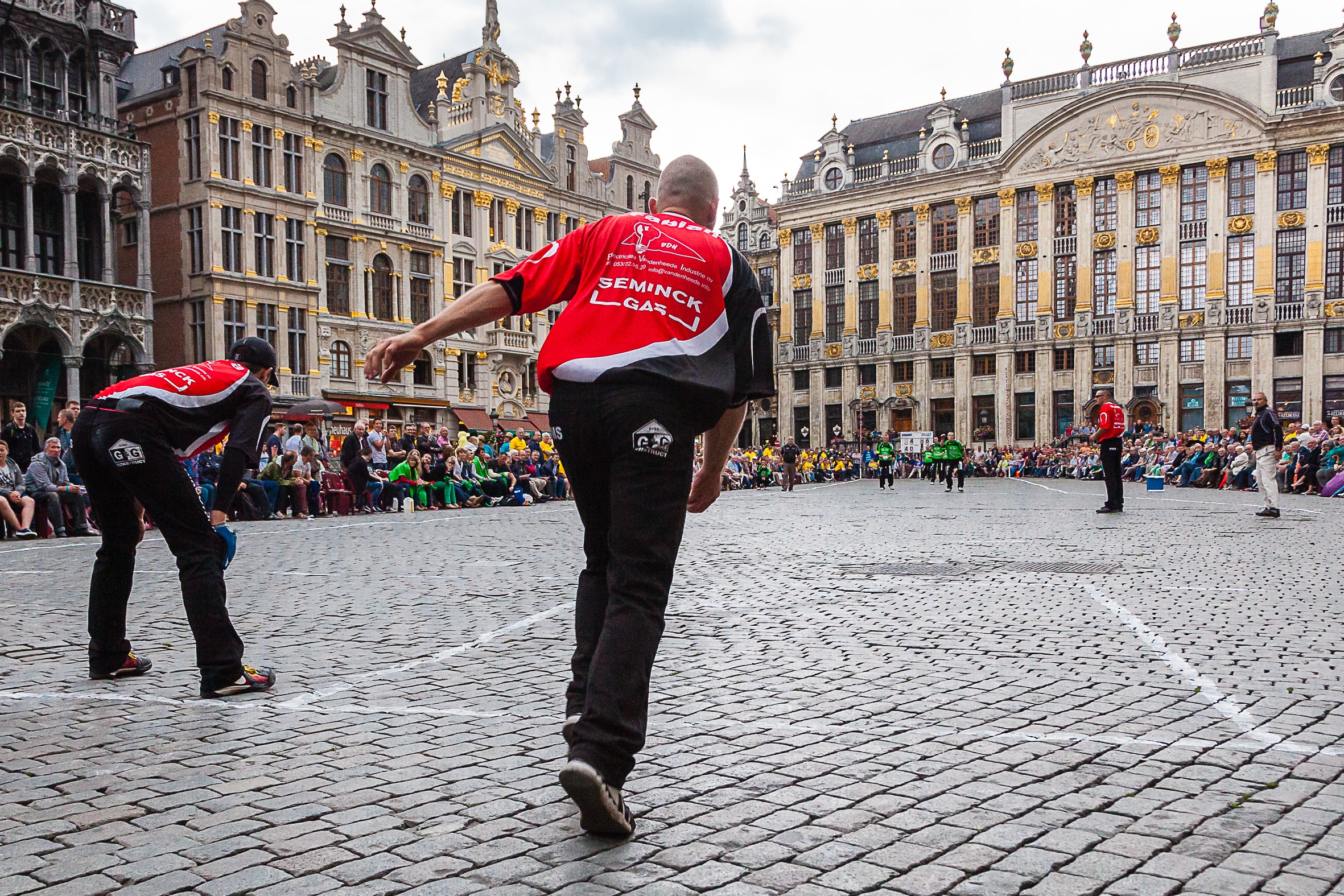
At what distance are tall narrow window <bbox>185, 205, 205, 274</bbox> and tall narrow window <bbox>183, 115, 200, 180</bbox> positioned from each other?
121cm

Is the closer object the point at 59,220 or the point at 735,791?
the point at 735,791

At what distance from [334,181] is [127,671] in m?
42.9

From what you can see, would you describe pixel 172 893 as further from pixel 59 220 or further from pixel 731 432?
pixel 59 220

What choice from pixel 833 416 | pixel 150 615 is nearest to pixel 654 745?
pixel 150 615

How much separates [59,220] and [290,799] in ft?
122

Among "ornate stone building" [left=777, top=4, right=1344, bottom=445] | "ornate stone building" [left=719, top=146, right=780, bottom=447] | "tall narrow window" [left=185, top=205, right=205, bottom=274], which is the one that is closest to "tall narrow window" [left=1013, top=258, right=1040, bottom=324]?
"ornate stone building" [left=777, top=4, right=1344, bottom=445]

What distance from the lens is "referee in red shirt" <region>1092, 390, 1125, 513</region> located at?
18562mm

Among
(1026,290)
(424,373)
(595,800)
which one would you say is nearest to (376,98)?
(424,373)

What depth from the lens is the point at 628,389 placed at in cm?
344

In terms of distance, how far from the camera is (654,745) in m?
4.27

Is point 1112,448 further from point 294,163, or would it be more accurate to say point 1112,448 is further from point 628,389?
point 294,163

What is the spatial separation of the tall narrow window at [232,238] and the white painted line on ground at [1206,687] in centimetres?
3884

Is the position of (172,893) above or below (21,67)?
below

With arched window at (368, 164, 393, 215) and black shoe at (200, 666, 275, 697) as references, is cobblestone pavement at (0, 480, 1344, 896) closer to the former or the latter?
black shoe at (200, 666, 275, 697)
